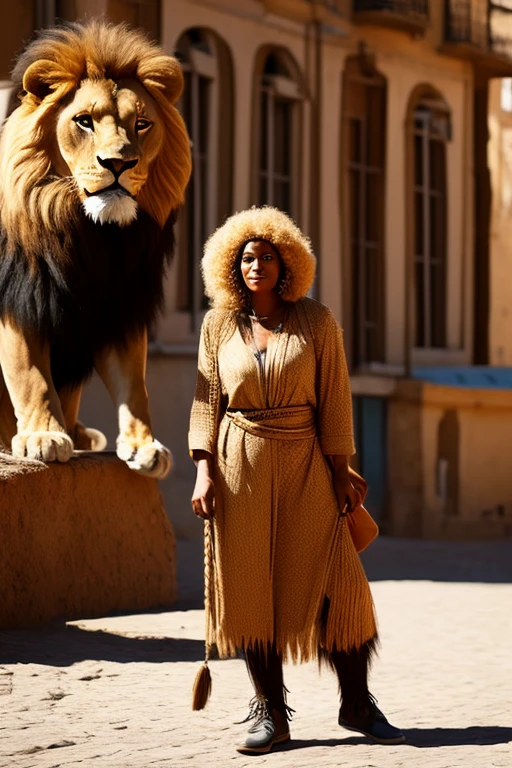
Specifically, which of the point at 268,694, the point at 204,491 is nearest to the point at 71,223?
the point at 204,491

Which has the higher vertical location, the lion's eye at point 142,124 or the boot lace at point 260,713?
the lion's eye at point 142,124

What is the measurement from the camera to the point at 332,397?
513 cm

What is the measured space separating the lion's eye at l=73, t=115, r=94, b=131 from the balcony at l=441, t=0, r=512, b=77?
34.5 feet

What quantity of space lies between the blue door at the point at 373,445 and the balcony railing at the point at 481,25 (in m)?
4.21

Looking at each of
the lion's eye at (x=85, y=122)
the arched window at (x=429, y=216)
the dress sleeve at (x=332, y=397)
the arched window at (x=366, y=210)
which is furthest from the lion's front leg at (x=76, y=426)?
the arched window at (x=429, y=216)

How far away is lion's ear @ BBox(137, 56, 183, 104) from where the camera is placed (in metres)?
7.34

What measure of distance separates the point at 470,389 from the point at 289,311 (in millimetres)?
10764

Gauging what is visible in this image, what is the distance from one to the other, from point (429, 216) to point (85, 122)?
10.4m

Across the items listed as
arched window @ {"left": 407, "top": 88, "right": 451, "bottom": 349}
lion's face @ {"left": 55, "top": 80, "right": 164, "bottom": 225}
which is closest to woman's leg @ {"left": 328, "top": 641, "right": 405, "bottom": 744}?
lion's face @ {"left": 55, "top": 80, "right": 164, "bottom": 225}

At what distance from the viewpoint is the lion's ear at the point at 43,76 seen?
722 centimetres

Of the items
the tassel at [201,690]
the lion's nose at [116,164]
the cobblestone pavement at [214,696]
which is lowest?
the cobblestone pavement at [214,696]

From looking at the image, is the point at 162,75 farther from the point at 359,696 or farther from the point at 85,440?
the point at 359,696

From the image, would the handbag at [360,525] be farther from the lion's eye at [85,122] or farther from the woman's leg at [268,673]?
the lion's eye at [85,122]

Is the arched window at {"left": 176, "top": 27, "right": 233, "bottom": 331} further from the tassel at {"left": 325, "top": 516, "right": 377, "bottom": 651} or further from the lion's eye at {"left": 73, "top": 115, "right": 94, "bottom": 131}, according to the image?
the tassel at {"left": 325, "top": 516, "right": 377, "bottom": 651}
